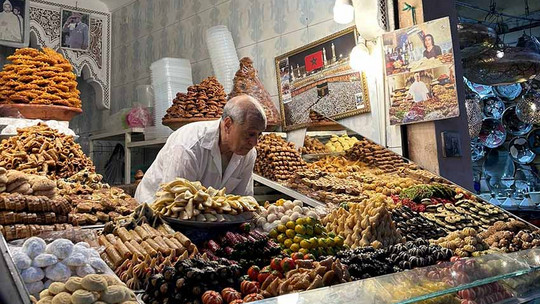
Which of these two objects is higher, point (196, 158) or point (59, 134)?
point (59, 134)

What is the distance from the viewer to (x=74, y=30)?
19.1 ft

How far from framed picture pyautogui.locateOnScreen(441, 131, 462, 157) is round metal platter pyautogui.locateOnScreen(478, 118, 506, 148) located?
7135mm

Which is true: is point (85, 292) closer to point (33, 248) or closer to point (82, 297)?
point (82, 297)

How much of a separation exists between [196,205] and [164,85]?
11.7 feet

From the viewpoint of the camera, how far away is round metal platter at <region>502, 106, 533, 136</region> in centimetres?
1020

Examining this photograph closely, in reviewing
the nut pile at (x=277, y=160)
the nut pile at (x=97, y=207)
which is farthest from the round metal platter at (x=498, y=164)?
the nut pile at (x=97, y=207)

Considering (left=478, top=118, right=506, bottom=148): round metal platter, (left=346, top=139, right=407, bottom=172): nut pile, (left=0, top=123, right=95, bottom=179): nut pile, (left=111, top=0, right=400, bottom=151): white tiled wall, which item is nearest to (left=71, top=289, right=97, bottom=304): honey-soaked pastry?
(left=0, top=123, right=95, bottom=179): nut pile

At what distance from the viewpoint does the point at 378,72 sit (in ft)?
13.5

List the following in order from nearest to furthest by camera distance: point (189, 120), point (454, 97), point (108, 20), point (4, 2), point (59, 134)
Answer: point (59, 134), point (454, 97), point (189, 120), point (4, 2), point (108, 20)

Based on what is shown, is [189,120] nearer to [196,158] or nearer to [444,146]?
[196,158]

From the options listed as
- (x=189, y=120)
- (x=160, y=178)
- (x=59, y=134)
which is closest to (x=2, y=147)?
(x=59, y=134)

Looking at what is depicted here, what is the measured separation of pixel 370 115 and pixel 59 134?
8.24 ft

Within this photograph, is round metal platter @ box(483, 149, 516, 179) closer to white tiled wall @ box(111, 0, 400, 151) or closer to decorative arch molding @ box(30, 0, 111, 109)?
white tiled wall @ box(111, 0, 400, 151)

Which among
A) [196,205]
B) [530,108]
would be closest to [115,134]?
[196,205]
